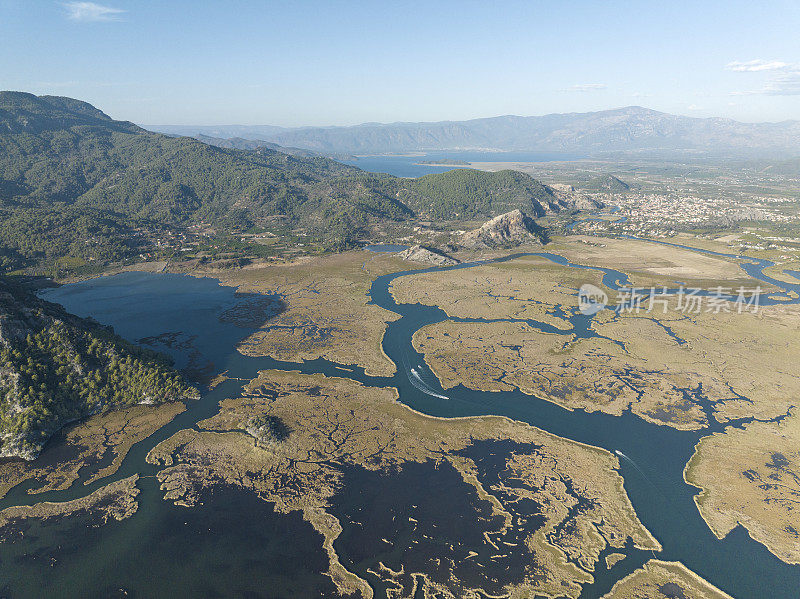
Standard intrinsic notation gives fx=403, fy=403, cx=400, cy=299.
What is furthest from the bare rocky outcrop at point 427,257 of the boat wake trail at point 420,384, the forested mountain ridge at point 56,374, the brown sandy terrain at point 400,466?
the forested mountain ridge at point 56,374

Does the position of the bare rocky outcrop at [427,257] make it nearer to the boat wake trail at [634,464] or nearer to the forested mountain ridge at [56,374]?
the forested mountain ridge at [56,374]

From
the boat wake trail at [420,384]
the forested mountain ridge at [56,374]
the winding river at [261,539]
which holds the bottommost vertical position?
the winding river at [261,539]

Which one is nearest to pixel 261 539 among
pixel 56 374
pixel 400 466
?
pixel 400 466

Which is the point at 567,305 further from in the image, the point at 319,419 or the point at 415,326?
the point at 319,419

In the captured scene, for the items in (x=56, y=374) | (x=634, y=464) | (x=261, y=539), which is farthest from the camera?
(x=56, y=374)

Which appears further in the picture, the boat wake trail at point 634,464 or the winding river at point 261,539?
the boat wake trail at point 634,464

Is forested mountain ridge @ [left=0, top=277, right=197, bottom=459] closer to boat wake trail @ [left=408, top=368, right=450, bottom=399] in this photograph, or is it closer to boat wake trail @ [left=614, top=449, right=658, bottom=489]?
boat wake trail @ [left=408, top=368, right=450, bottom=399]

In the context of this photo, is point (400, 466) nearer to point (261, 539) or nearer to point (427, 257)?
point (261, 539)
